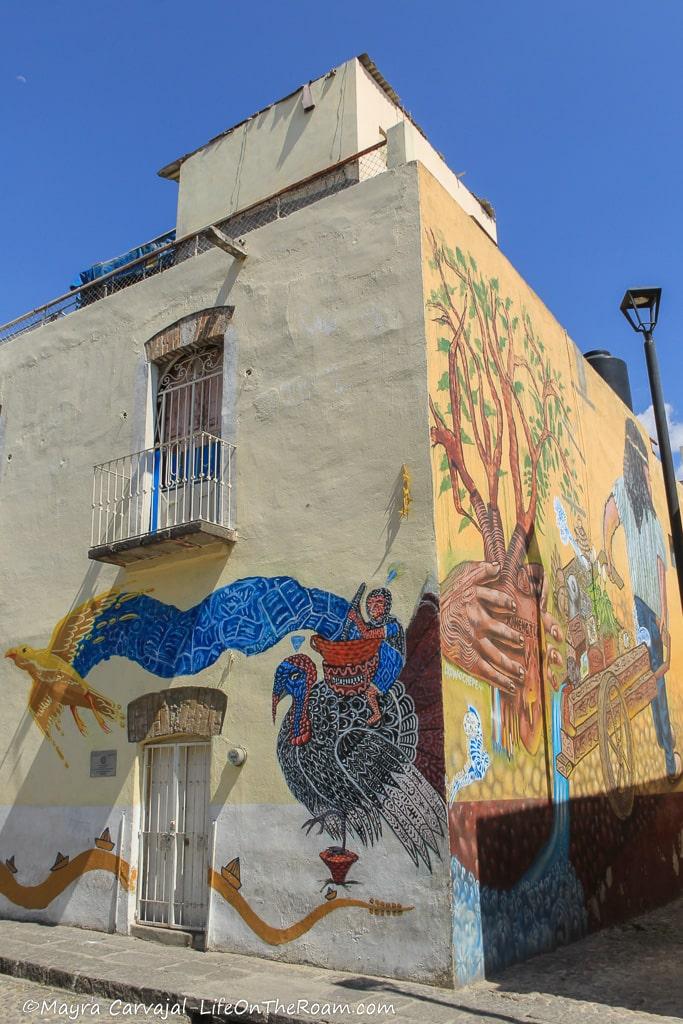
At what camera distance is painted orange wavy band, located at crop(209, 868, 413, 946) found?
21.9 feet

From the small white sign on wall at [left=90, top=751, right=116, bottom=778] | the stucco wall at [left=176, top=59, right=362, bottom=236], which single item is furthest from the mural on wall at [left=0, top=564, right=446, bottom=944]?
the stucco wall at [left=176, top=59, right=362, bottom=236]

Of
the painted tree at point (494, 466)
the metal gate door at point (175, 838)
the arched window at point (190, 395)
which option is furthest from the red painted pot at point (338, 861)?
the arched window at point (190, 395)

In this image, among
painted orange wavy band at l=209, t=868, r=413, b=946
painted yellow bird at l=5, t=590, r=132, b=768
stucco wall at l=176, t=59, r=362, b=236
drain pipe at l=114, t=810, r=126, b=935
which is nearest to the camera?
painted orange wavy band at l=209, t=868, r=413, b=946

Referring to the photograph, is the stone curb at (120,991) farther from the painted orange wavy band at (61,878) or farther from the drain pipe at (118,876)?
the painted orange wavy band at (61,878)

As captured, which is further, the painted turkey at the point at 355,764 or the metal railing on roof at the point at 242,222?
the metal railing on roof at the point at 242,222

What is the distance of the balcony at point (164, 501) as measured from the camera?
8.35 metres

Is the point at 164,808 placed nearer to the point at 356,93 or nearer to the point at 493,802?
the point at 493,802

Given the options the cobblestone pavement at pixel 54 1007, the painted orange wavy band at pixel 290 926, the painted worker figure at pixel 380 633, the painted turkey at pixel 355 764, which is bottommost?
the cobblestone pavement at pixel 54 1007

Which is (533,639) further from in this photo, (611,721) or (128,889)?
(128,889)

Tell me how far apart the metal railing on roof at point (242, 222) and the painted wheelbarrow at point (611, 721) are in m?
5.92

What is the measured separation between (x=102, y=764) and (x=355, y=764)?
303cm

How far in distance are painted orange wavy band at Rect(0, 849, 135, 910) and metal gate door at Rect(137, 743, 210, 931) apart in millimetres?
211

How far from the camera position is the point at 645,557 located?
12.8 metres

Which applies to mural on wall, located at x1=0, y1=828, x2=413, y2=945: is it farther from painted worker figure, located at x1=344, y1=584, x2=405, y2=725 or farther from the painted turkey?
painted worker figure, located at x1=344, y1=584, x2=405, y2=725
